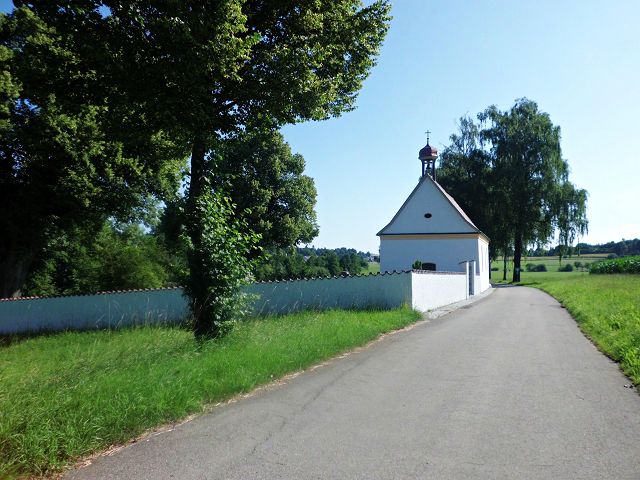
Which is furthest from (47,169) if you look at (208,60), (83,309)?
(208,60)

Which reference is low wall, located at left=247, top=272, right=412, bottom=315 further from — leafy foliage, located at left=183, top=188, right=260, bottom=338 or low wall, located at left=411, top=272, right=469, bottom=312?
leafy foliage, located at left=183, top=188, right=260, bottom=338

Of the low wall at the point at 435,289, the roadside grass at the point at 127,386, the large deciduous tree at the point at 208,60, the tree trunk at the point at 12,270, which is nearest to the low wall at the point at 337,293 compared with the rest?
the low wall at the point at 435,289

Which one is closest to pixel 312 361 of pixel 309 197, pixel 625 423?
pixel 625 423

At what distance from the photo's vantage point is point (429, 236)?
39.8m

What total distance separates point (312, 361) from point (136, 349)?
2962 mm

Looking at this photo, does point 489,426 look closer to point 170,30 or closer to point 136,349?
point 136,349

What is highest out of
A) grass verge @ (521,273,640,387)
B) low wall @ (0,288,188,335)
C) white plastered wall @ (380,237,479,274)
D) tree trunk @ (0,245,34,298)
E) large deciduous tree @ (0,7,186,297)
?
large deciduous tree @ (0,7,186,297)

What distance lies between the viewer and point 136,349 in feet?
26.8

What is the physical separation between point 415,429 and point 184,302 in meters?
15.7

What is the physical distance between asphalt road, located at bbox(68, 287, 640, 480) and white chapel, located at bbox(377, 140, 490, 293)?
1208 inches

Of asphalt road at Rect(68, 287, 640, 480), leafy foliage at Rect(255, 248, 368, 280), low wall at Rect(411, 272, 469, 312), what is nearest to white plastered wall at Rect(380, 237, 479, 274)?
leafy foliage at Rect(255, 248, 368, 280)

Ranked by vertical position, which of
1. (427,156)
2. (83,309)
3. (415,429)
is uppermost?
(427,156)

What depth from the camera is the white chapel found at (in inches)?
1535

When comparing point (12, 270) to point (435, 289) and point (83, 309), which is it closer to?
point (83, 309)
